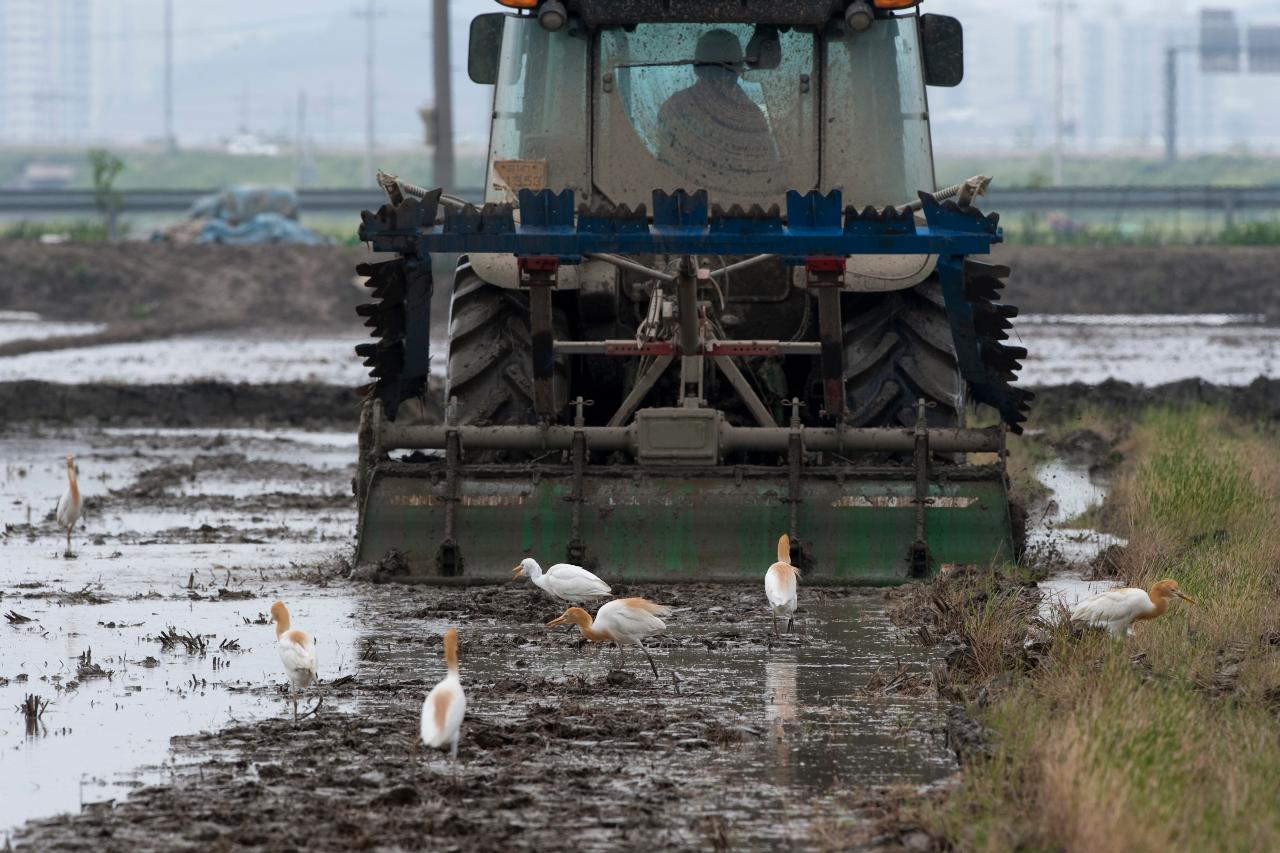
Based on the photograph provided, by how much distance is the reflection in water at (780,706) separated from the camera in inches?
288

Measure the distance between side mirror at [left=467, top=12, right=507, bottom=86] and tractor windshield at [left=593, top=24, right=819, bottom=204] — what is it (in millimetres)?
1016

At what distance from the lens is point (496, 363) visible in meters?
11.7

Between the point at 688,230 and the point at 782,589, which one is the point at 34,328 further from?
the point at 782,589

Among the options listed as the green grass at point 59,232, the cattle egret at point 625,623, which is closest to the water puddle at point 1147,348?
the cattle egret at point 625,623

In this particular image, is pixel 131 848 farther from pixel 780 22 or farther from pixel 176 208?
pixel 176 208

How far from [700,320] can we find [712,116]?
1.39 metres

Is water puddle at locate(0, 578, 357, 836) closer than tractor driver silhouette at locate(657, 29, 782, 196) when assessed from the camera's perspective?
Yes

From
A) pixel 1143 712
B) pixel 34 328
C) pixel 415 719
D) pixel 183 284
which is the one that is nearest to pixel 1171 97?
pixel 183 284

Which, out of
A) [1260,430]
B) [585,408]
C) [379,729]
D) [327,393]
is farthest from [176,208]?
[379,729]

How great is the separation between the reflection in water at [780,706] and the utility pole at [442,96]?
24.2m

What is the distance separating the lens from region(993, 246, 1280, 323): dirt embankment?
4097cm

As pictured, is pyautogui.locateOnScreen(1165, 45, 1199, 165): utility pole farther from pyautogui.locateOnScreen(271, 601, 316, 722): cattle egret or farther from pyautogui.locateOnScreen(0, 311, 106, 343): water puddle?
pyautogui.locateOnScreen(271, 601, 316, 722): cattle egret

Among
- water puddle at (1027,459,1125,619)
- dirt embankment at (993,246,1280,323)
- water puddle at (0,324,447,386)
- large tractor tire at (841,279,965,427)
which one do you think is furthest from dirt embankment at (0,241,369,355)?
large tractor tire at (841,279,965,427)

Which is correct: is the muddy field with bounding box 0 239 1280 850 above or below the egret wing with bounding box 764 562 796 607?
below
